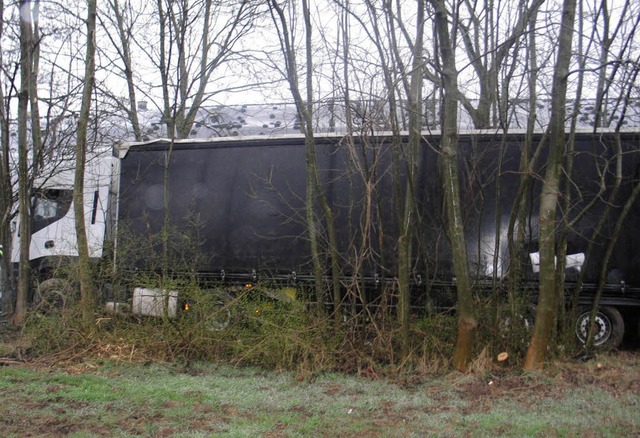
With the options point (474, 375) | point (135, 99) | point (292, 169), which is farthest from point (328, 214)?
point (135, 99)

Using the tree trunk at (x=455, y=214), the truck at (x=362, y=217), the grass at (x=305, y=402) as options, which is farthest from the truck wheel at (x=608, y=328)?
the tree trunk at (x=455, y=214)

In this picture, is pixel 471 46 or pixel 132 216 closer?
pixel 471 46

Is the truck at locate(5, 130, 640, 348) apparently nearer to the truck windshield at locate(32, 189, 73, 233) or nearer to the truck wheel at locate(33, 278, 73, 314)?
the truck wheel at locate(33, 278, 73, 314)

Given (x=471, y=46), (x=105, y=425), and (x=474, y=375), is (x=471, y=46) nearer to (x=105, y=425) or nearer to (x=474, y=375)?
(x=474, y=375)

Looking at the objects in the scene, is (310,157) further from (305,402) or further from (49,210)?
(49,210)

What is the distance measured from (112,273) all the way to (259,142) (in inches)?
124

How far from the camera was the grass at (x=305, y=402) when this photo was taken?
5.31 m

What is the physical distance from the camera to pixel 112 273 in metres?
8.78

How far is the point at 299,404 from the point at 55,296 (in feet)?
14.6

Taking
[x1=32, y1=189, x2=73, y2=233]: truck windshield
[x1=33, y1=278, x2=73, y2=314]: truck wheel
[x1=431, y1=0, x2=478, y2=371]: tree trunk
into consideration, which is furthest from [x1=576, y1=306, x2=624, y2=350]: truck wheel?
[x1=32, y1=189, x2=73, y2=233]: truck windshield

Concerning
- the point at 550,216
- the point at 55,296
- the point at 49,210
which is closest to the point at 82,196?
the point at 55,296

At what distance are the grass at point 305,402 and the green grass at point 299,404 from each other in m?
0.01

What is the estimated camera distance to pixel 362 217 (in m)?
8.83

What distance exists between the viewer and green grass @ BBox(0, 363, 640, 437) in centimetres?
530
